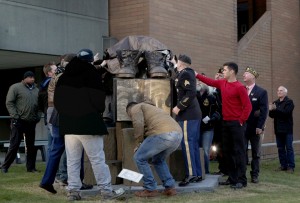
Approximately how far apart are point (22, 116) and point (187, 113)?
378 cm

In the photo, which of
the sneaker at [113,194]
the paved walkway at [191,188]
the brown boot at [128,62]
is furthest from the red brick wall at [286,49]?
the sneaker at [113,194]

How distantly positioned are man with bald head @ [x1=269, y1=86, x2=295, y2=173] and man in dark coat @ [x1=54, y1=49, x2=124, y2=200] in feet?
19.8

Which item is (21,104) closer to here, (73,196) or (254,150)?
(73,196)

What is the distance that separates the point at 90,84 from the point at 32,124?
404 centimetres

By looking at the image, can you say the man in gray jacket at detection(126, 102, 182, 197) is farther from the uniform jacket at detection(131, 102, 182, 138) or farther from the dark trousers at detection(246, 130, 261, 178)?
the dark trousers at detection(246, 130, 261, 178)

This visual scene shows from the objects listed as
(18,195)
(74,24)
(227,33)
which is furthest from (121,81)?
(227,33)

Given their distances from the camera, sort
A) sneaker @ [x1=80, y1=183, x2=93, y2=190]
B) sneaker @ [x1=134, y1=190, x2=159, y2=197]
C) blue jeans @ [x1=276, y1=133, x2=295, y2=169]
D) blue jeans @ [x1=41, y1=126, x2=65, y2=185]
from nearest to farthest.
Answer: sneaker @ [x1=134, y1=190, x2=159, y2=197]
blue jeans @ [x1=41, y1=126, x2=65, y2=185]
sneaker @ [x1=80, y1=183, x2=93, y2=190]
blue jeans @ [x1=276, y1=133, x2=295, y2=169]

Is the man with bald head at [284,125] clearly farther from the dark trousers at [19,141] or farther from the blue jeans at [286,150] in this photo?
the dark trousers at [19,141]

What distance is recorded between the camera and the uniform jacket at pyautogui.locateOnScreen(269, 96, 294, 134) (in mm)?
11781

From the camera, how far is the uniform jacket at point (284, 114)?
11.8m

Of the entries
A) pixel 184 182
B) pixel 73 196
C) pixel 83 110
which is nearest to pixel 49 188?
pixel 73 196

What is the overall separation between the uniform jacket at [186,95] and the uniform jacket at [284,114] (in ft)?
14.0

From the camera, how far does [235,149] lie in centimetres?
841

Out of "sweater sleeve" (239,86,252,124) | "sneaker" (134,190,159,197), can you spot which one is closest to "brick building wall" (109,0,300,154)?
"sweater sleeve" (239,86,252,124)
